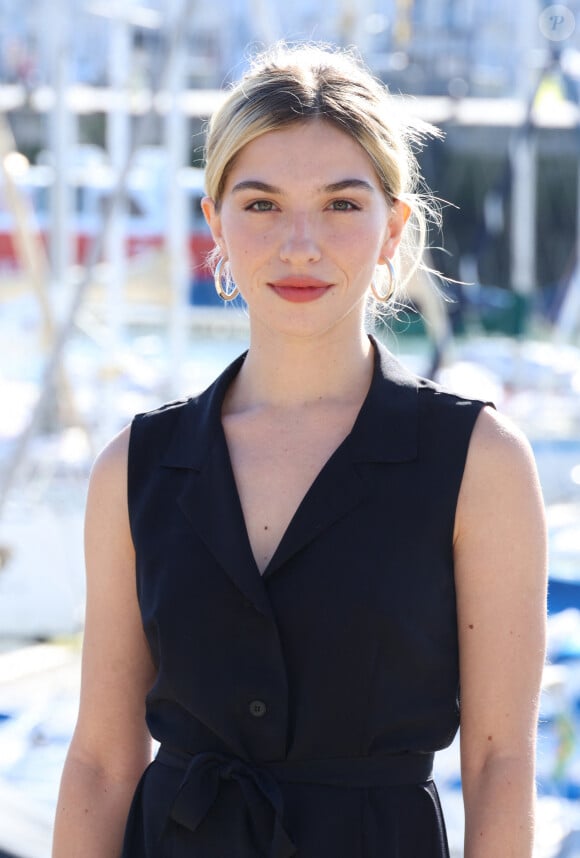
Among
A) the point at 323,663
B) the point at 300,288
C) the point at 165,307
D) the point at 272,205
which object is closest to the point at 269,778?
the point at 323,663

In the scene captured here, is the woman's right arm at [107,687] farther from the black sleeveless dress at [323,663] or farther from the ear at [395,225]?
the ear at [395,225]

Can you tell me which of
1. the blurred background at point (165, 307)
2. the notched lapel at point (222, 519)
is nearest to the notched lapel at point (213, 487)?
the notched lapel at point (222, 519)

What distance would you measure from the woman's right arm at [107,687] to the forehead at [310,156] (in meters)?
0.39

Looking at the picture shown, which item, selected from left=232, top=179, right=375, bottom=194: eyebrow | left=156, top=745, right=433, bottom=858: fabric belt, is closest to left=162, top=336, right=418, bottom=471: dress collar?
left=232, top=179, right=375, bottom=194: eyebrow

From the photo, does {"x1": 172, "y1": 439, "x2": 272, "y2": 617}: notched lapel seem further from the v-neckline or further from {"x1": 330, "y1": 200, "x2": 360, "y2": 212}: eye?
{"x1": 330, "y1": 200, "x2": 360, "y2": 212}: eye

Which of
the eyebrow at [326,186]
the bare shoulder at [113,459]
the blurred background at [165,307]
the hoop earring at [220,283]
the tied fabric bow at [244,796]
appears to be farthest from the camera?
the blurred background at [165,307]

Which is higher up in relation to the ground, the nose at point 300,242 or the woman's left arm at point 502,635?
the nose at point 300,242

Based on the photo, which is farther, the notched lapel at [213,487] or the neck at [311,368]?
the neck at [311,368]

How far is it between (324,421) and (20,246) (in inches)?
189

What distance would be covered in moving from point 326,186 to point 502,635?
556mm

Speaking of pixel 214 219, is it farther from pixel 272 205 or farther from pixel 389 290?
pixel 389 290

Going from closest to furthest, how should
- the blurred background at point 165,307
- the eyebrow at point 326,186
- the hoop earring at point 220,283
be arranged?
the eyebrow at point 326,186, the hoop earring at point 220,283, the blurred background at point 165,307

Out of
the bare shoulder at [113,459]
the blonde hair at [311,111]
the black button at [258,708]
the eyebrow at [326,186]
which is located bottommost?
the black button at [258,708]

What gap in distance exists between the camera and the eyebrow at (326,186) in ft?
5.17
